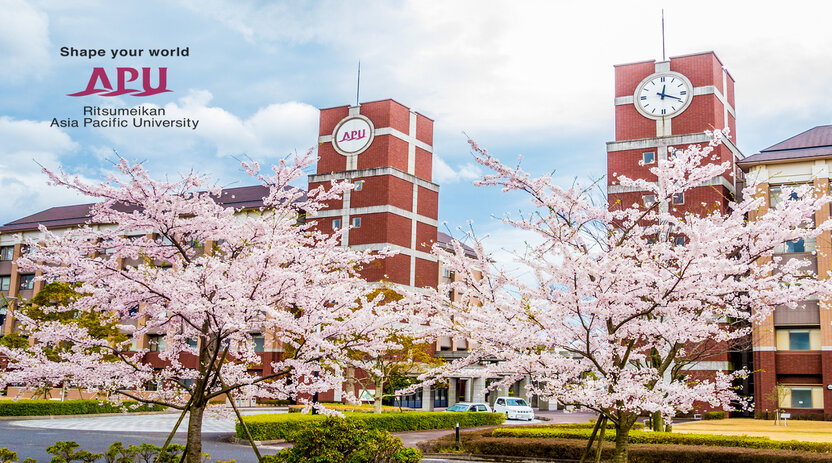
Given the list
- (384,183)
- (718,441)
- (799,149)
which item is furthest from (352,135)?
(718,441)

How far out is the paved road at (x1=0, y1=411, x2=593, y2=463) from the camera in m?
22.7

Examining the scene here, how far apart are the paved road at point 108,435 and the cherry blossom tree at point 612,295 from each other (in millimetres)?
10043

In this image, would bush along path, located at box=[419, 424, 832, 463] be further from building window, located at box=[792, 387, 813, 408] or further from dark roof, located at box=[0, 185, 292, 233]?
dark roof, located at box=[0, 185, 292, 233]

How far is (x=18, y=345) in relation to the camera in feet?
144

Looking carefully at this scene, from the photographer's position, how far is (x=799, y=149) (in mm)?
47594

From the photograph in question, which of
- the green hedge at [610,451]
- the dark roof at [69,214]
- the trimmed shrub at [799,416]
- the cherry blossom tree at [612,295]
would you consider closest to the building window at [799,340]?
the trimmed shrub at [799,416]

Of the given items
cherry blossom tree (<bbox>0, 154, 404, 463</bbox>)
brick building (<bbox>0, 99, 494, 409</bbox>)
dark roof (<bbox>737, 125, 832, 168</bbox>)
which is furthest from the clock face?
cherry blossom tree (<bbox>0, 154, 404, 463</bbox>)

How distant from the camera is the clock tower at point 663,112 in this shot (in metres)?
48.7

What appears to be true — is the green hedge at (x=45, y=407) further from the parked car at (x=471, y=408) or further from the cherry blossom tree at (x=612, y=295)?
the cherry blossom tree at (x=612, y=295)

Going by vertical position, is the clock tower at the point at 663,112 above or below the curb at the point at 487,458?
above

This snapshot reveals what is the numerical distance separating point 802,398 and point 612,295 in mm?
39717

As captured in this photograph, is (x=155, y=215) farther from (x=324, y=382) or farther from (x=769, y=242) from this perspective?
(x=769, y=242)

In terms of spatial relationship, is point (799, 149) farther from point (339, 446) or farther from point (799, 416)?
point (339, 446)

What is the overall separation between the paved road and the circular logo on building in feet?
83.5
